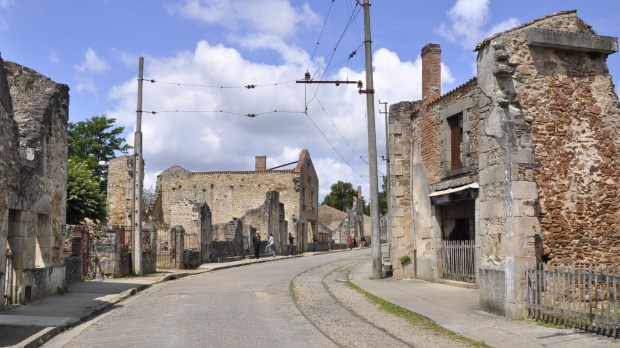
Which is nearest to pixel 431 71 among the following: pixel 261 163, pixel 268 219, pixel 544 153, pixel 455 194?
pixel 455 194

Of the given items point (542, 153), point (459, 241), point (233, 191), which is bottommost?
point (459, 241)

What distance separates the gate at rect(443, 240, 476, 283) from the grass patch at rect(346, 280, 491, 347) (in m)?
2.81

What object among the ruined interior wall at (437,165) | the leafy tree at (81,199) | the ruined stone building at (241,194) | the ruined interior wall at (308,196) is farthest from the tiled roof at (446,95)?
the ruined interior wall at (308,196)

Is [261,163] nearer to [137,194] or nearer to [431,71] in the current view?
[137,194]

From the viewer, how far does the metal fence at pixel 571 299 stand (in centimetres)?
906

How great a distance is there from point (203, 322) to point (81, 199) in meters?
17.8

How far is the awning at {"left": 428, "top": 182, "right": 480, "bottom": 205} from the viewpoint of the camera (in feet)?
51.1

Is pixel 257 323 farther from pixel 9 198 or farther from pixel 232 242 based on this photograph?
pixel 232 242

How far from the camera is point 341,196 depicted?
322ft

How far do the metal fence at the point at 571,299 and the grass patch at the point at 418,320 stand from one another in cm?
180

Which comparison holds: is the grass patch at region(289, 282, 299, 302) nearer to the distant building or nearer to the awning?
the awning

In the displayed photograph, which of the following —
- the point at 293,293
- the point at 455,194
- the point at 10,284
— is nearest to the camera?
the point at 10,284

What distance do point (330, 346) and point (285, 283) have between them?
1027 cm

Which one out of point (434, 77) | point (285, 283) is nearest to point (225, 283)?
point (285, 283)
